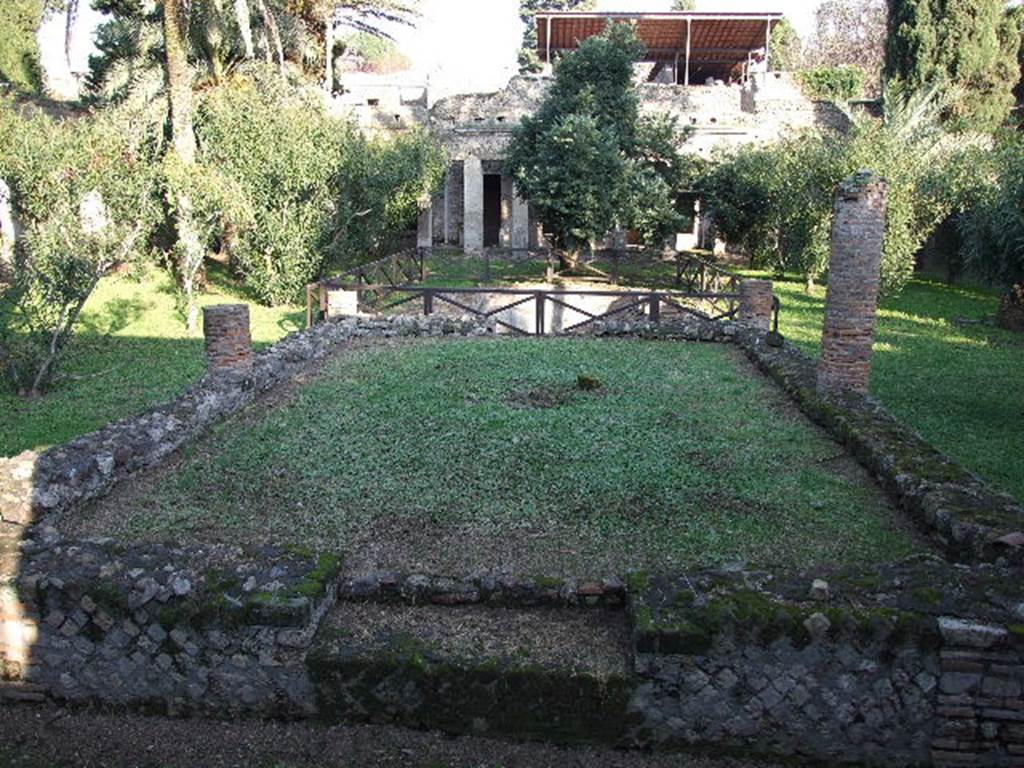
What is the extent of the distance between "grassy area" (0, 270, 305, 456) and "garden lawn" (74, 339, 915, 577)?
79.0 inches

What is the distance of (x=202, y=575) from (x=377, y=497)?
1988 millimetres

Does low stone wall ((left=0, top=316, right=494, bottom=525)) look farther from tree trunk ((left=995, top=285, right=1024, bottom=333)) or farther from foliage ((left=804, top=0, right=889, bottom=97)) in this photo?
→ foliage ((left=804, top=0, right=889, bottom=97))

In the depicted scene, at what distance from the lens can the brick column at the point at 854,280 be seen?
800 centimetres

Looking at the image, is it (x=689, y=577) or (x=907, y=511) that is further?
(x=907, y=511)

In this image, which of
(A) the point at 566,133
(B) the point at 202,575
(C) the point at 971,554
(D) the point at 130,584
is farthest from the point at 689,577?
(A) the point at 566,133

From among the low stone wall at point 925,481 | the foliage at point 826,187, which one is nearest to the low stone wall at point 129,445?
the low stone wall at point 925,481

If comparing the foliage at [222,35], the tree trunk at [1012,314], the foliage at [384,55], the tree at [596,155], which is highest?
the foliage at [384,55]

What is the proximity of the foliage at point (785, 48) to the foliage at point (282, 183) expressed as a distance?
2757 centimetres

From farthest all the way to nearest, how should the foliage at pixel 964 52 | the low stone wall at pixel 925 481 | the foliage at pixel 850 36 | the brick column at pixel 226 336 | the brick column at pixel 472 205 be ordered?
1. the foliage at pixel 850 36
2. the brick column at pixel 472 205
3. the foliage at pixel 964 52
4. the brick column at pixel 226 336
5. the low stone wall at pixel 925 481

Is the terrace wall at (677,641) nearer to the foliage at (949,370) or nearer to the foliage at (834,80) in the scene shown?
the foliage at (949,370)

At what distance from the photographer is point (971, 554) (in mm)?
4699

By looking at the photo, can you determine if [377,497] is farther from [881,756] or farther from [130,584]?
[881,756]

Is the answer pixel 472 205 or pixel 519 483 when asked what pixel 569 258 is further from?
pixel 519 483

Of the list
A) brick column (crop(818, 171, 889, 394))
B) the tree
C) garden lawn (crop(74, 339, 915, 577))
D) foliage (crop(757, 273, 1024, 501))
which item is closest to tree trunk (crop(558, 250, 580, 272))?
the tree
